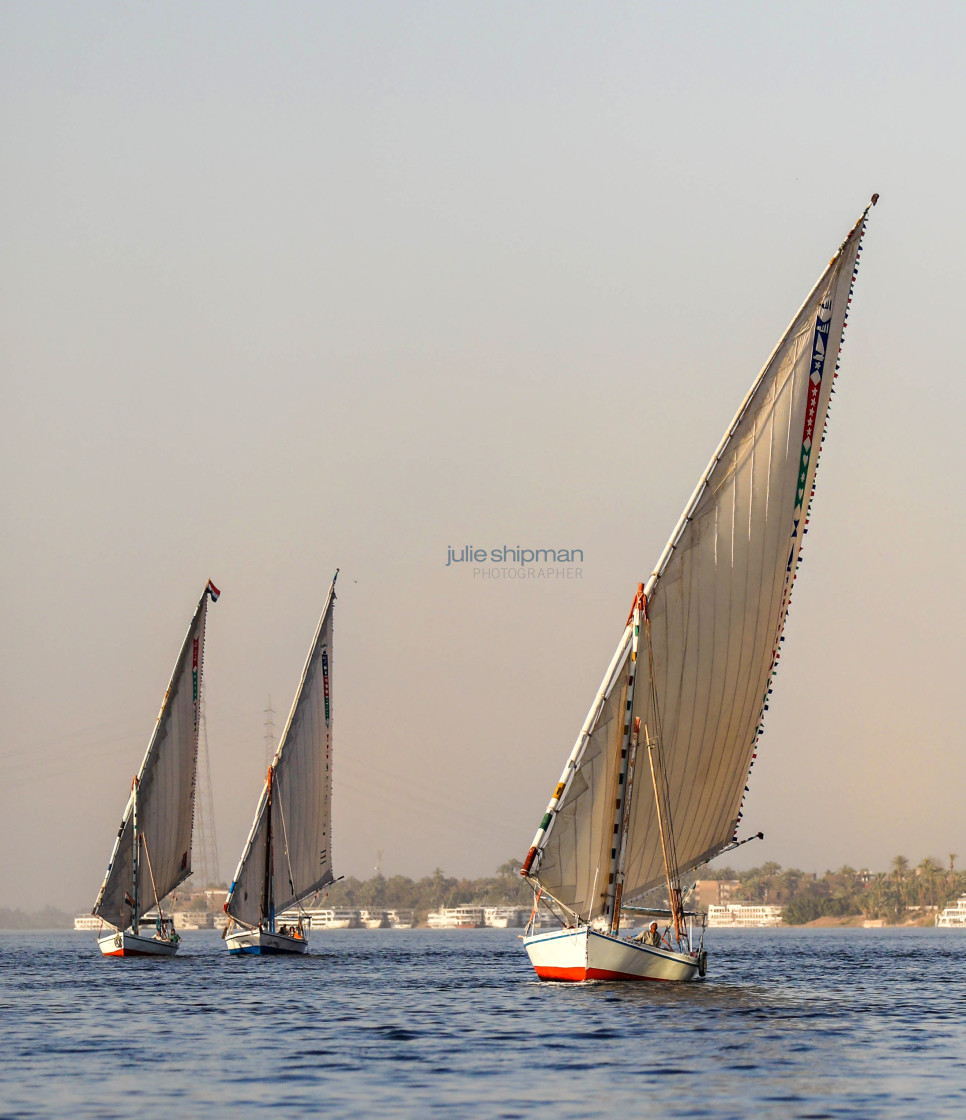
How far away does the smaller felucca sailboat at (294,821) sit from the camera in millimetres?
95188

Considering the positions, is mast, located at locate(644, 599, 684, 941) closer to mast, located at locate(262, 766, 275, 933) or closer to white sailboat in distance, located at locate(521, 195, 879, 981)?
white sailboat in distance, located at locate(521, 195, 879, 981)

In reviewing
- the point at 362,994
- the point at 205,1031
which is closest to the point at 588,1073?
the point at 205,1031

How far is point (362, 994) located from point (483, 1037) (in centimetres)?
2117

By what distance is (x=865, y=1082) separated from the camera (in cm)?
3406

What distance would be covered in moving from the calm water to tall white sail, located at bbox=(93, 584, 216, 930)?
2169 centimetres

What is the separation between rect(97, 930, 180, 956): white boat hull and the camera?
94.6 meters

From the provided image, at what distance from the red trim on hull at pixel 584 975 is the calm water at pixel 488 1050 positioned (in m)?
0.45

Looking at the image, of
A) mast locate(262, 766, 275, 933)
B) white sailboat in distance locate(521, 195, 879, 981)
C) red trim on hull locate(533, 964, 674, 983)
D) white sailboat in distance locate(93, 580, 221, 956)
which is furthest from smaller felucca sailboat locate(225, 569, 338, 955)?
white sailboat in distance locate(521, 195, 879, 981)

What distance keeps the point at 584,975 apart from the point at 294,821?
44.8m

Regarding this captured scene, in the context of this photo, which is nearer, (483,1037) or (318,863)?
(483,1037)

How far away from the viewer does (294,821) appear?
95.9m

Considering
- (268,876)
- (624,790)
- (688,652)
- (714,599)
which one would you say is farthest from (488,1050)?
(268,876)

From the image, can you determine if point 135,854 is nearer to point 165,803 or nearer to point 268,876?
point 165,803

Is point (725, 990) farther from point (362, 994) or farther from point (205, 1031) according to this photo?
point (205, 1031)
